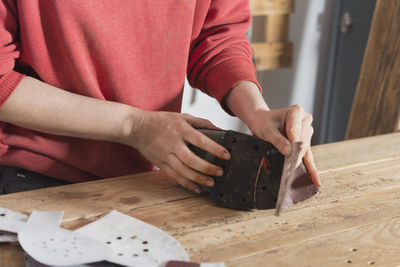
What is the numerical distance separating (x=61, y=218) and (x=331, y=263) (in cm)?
43

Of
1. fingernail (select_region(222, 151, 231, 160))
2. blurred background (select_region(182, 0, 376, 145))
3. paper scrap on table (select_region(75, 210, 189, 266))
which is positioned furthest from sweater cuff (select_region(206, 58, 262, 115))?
blurred background (select_region(182, 0, 376, 145))

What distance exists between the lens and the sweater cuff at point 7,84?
2.91 ft

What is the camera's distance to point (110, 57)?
1.02 meters

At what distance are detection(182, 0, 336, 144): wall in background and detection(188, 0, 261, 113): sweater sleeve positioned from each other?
137cm

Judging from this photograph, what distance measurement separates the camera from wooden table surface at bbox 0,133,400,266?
2.42 ft

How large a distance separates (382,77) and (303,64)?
912mm

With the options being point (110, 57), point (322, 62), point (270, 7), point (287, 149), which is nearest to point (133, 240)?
point (287, 149)

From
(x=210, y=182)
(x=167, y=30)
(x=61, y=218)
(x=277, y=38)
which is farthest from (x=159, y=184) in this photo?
(x=277, y=38)

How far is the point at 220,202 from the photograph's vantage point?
2.95ft

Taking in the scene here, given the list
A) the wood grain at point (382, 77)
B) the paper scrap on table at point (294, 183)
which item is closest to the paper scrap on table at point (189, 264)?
the paper scrap on table at point (294, 183)

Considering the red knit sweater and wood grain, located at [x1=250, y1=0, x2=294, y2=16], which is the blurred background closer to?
wood grain, located at [x1=250, y1=0, x2=294, y2=16]

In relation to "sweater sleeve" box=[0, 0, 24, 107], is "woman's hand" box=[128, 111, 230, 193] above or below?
below

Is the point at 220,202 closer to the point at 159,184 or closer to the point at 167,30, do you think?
the point at 159,184

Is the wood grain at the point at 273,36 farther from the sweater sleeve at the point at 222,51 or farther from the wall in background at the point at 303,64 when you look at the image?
the sweater sleeve at the point at 222,51
